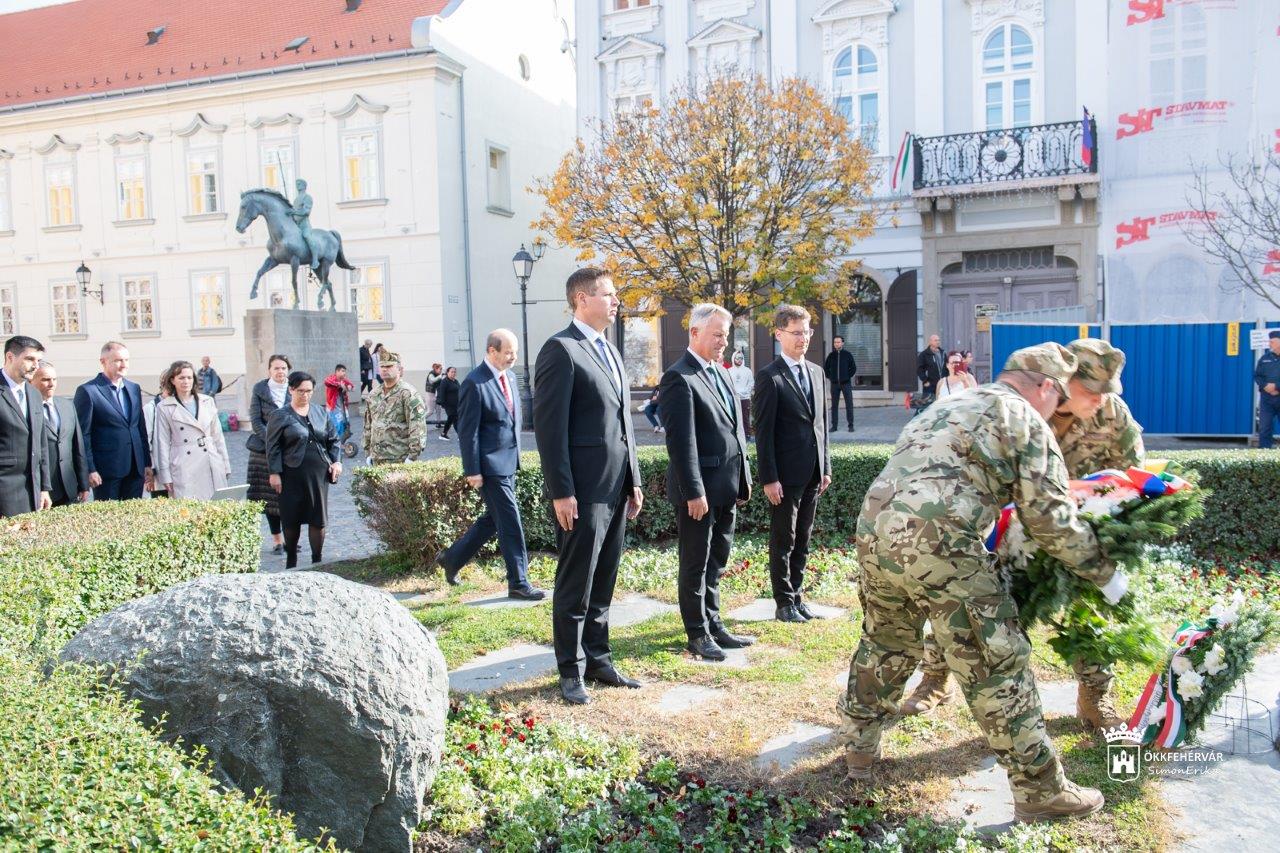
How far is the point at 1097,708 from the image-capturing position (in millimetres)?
4465

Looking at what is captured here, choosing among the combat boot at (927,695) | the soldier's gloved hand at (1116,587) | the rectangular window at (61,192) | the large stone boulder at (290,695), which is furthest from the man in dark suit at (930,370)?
the rectangular window at (61,192)

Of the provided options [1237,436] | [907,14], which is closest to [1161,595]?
[1237,436]

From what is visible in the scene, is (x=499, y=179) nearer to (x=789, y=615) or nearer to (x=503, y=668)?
(x=789, y=615)

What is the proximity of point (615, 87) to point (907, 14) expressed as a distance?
715cm

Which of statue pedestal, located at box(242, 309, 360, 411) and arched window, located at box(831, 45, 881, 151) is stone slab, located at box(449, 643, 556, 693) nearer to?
statue pedestal, located at box(242, 309, 360, 411)

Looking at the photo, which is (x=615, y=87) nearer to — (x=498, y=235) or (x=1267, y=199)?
(x=498, y=235)

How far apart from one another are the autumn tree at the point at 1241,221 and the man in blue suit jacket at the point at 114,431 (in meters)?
13.7

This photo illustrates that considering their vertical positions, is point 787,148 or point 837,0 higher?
point 837,0

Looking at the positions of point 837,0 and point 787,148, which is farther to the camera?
point 837,0

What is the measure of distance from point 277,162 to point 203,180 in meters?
2.72

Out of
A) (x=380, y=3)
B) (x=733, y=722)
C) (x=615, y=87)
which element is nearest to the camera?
(x=733, y=722)

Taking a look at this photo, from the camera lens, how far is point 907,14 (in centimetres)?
2269

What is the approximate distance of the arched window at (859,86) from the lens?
23.0m

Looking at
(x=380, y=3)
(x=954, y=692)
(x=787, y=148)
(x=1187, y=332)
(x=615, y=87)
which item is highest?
(x=380, y=3)
